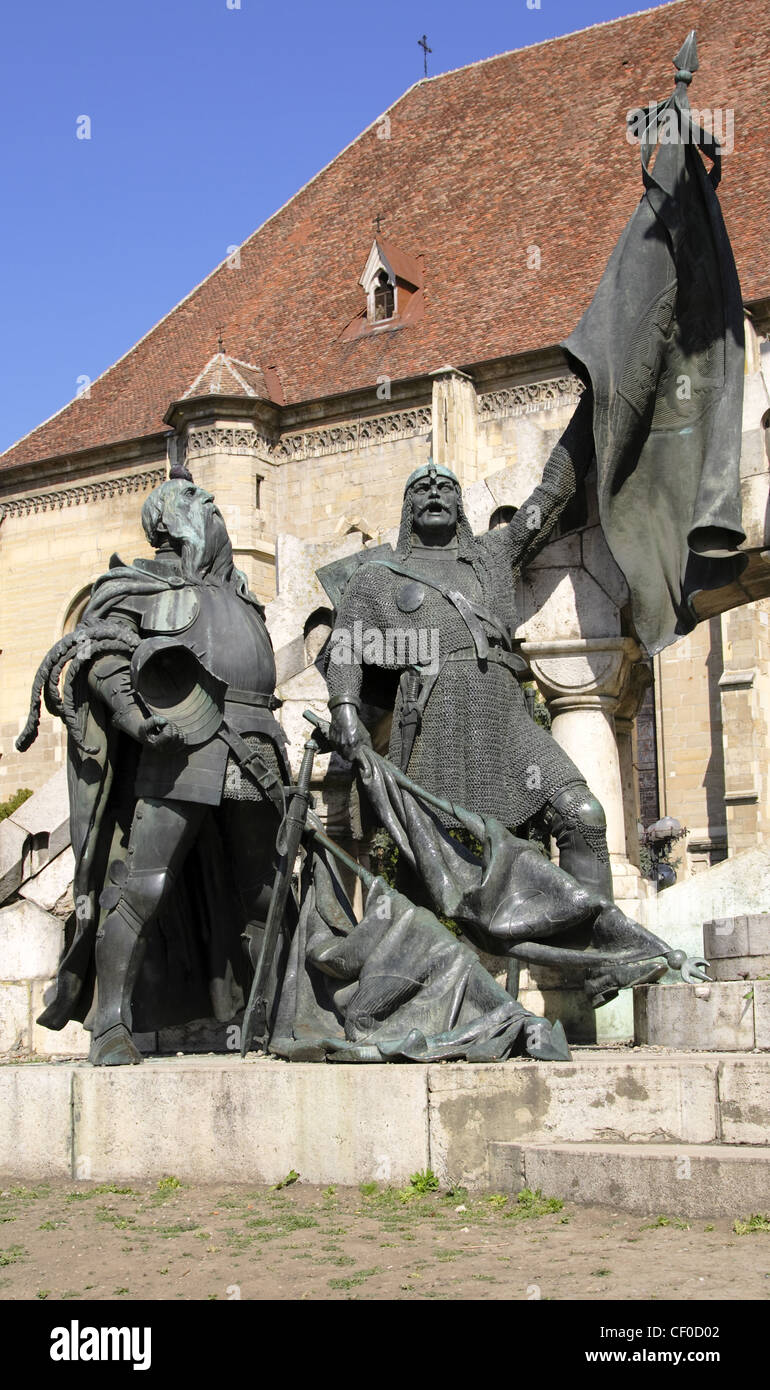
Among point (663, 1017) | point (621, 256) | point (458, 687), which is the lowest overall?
point (663, 1017)

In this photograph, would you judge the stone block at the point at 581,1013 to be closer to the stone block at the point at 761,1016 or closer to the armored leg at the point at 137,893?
the stone block at the point at 761,1016

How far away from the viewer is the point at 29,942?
904cm

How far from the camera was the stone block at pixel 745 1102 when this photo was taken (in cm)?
507

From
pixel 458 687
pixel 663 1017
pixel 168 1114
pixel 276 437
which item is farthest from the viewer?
pixel 276 437

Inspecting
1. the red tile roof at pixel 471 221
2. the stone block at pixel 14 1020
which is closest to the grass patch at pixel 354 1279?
the stone block at pixel 14 1020

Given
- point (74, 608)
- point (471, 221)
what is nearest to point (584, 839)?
point (471, 221)

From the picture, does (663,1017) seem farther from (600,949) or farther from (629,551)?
(629,551)

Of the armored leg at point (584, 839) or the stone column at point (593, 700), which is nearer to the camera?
the armored leg at point (584, 839)

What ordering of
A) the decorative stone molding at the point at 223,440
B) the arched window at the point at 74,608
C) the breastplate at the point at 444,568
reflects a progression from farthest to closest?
the arched window at the point at 74,608 < the decorative stone molding at the point at 223,440 < the breastplate at the point at 444,568

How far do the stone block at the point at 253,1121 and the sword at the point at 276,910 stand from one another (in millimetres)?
450

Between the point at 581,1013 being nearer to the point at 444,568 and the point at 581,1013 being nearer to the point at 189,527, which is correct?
the point at 444,568
